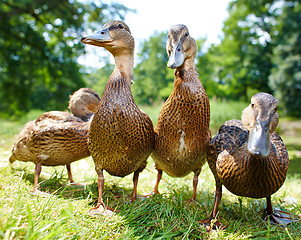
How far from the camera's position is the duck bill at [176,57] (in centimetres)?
197

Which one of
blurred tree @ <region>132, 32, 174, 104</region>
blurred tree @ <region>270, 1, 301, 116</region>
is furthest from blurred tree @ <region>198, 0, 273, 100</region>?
blurred tree @ <region>132, 32, 174, 104</region>

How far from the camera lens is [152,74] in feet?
53.2

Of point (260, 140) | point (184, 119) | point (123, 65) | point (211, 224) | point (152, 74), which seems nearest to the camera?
point (260, 140)

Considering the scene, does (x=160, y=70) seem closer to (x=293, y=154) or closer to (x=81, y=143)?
(x=293, y=154)

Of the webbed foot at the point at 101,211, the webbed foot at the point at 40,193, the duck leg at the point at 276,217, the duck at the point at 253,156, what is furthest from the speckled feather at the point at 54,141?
the duck leg at the point at 276,217

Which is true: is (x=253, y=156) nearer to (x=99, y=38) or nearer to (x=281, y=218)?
(x=281, y=218)

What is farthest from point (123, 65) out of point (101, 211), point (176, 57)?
point (101, 211)

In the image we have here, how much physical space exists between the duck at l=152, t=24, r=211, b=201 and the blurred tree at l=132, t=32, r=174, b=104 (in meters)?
10.9

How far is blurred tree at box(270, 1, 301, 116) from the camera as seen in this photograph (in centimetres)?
1542

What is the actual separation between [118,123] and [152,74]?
47.3ft

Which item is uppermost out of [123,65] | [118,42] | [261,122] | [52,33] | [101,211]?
[52,33]

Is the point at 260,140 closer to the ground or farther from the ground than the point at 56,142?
farther from the ground

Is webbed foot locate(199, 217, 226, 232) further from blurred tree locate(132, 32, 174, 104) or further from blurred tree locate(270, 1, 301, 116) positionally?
blurred tree locate(270, 1, 301, 116)

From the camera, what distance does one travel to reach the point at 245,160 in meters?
1.82
